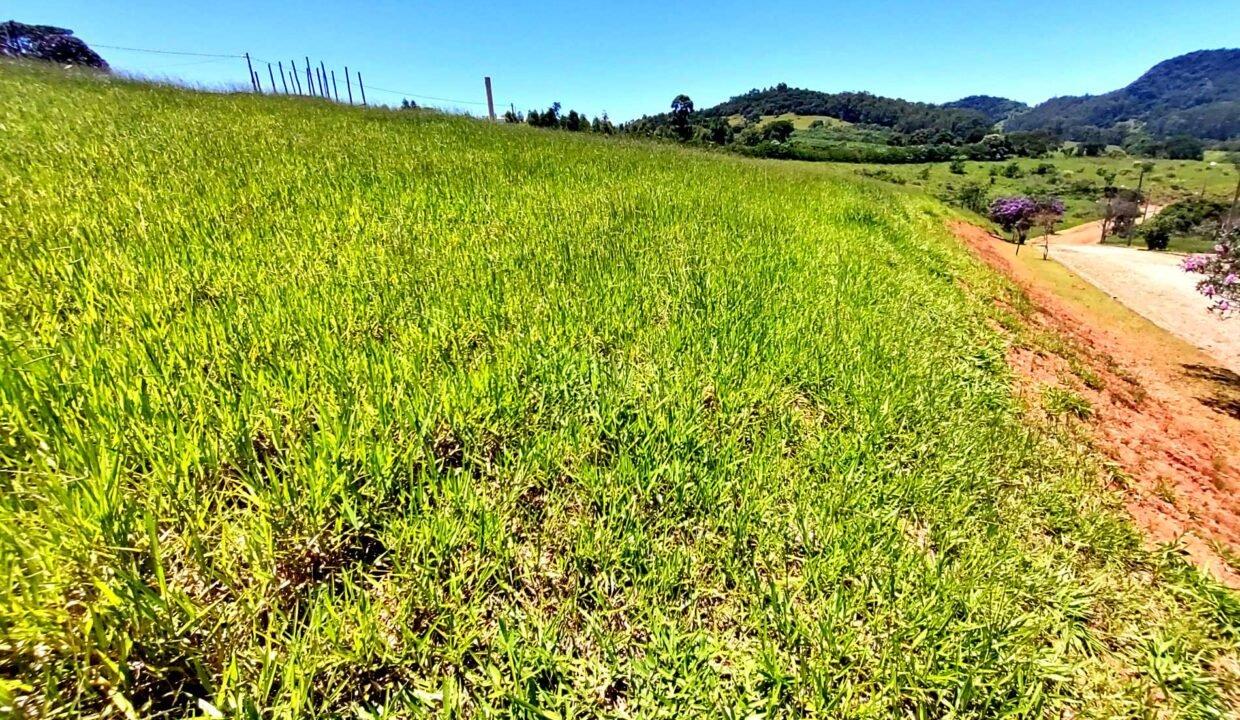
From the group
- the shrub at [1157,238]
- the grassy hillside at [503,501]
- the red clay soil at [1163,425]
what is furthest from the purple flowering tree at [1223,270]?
the shrub at [1157,238]

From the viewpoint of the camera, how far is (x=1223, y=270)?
37.3 feet

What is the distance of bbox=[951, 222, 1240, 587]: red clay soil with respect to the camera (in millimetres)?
3529

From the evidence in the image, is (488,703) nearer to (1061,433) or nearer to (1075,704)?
(1075,704)

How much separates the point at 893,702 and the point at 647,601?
0.89 metres

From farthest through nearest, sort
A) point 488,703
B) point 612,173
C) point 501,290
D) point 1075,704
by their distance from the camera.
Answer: point 612,173, point 501,290, point 1075,704, point 488,703

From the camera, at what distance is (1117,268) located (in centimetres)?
2702

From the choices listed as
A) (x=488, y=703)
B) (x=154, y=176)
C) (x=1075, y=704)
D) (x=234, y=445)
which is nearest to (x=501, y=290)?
(x=234, y=445)

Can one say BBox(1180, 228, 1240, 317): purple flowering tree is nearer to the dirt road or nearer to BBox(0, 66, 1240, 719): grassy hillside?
the dirt road

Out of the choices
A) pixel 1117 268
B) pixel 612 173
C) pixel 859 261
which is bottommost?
pixel 1117 268

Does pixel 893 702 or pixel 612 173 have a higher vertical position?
pixel 612 173

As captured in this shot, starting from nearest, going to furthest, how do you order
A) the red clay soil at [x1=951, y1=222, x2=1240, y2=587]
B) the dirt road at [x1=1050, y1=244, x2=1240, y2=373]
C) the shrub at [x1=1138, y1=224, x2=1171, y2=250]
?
the red clay soil at [x1=951, y1=222, x2=1240, y2=587], the dirt road at [x1=1050, y1=244, x2=1240, y2=373], the shrub at [x1=1138, y1=224, x2=1171, y2=250]

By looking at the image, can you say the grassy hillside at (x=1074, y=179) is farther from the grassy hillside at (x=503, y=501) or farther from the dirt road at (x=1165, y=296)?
the grassy hillside at (x=503, y=501)

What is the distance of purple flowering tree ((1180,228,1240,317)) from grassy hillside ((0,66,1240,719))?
38.7 ft

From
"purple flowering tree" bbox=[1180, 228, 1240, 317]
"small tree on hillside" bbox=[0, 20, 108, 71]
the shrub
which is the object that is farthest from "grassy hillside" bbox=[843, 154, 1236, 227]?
"small tree on hillside" bbox=[0, 20, 108, 71]
